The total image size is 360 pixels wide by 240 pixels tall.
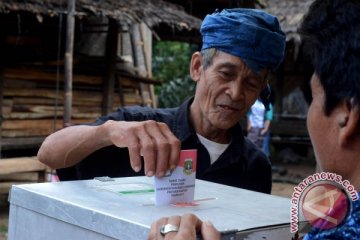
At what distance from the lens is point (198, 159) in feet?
7.65

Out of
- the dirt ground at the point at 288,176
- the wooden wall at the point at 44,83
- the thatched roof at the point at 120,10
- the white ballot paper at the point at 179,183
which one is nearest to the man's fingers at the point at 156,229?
the white ballot paper at the point at 179,183

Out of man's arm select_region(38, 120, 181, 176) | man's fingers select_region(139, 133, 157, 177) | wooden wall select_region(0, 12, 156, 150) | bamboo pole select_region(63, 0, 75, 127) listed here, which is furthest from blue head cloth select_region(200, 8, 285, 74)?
wooden wall select_region(0, 12, 156, 150)

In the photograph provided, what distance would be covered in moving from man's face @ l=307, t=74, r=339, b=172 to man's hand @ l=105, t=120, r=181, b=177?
40cm

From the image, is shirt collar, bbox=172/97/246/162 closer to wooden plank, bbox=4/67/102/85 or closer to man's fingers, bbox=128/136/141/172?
man's fingers, bbox=128/136/141/172

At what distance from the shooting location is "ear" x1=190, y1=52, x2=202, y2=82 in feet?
7.89

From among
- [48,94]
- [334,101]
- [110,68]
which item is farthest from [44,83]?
[334,101]

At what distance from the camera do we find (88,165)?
7.21 ft

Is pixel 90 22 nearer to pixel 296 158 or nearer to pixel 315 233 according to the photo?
pixel 296 158

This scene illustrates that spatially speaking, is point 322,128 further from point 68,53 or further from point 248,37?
point 68,53

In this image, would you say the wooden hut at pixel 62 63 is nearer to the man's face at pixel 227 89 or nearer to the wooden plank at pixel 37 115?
the wooden plank at pixel 37 115

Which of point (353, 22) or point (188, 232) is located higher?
point (353, 22)

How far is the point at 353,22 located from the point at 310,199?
1.32ft

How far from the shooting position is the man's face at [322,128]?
3.95 feet

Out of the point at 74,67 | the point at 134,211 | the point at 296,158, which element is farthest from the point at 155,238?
the point at 296,158
